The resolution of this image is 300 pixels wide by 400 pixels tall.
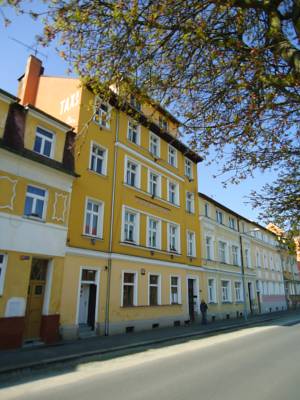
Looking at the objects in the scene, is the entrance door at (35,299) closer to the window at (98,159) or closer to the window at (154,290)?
the window at (98,159)

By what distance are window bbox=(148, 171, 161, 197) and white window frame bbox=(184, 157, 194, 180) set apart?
15.1ft

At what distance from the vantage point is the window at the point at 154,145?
71.4ft

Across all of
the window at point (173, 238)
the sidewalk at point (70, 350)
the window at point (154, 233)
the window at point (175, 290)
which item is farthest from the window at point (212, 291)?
the sidewalk at point (70, 350)

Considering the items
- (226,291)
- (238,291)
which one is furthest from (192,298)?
(238,291)

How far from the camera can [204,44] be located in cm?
582

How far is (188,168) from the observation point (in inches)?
1029

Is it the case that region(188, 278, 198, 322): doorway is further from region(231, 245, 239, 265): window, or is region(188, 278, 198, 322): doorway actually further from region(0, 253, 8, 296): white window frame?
region(0, 253, 8, 296): white window frame

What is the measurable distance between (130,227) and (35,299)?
7.07 metres

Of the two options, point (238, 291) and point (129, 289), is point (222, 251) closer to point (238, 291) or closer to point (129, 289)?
point (238, 291)

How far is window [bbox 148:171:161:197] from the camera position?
2083 cm

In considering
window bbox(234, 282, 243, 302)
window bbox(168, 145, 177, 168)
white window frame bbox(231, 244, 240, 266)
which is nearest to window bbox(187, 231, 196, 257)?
window bbox(168, 145, 177, 168)

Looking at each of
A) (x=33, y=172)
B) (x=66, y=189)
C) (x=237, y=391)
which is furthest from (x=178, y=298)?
(x=237, y=391)

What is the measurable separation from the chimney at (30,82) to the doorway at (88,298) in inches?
447

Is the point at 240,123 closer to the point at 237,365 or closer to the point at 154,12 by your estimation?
the point at 154,12
